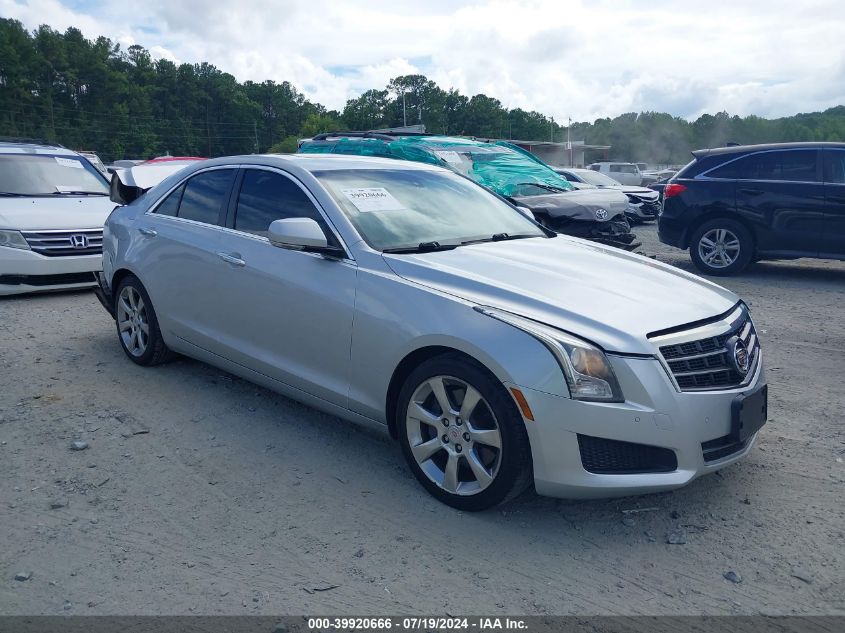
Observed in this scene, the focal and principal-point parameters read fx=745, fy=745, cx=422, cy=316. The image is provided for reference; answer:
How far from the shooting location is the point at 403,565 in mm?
3074

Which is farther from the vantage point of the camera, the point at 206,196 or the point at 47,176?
the point at 47,176


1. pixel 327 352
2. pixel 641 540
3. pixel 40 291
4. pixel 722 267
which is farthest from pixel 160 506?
pixel 722 267

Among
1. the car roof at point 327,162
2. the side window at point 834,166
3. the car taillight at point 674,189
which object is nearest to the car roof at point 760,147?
the side window at point 834,166

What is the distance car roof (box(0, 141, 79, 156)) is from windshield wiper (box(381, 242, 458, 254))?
737 centimetres

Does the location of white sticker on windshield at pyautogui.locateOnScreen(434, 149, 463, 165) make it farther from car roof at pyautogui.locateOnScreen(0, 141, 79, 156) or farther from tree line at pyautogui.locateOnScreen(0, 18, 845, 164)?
tree line at pyautogui.locateOnScreen(0, 18, 845, 164)

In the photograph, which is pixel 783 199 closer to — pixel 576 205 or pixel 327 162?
pixel 576 205

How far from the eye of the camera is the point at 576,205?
898 cm

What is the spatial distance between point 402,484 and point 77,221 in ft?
20.3

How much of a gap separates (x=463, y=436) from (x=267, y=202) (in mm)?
2053

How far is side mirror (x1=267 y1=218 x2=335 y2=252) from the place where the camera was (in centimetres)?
388

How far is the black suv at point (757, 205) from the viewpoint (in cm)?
923

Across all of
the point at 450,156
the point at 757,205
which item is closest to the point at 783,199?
the point at 757,205

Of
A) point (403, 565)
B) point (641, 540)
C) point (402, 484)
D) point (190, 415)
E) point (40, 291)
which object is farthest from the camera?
point (40, 291)

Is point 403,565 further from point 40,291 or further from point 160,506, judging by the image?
point 40,291
